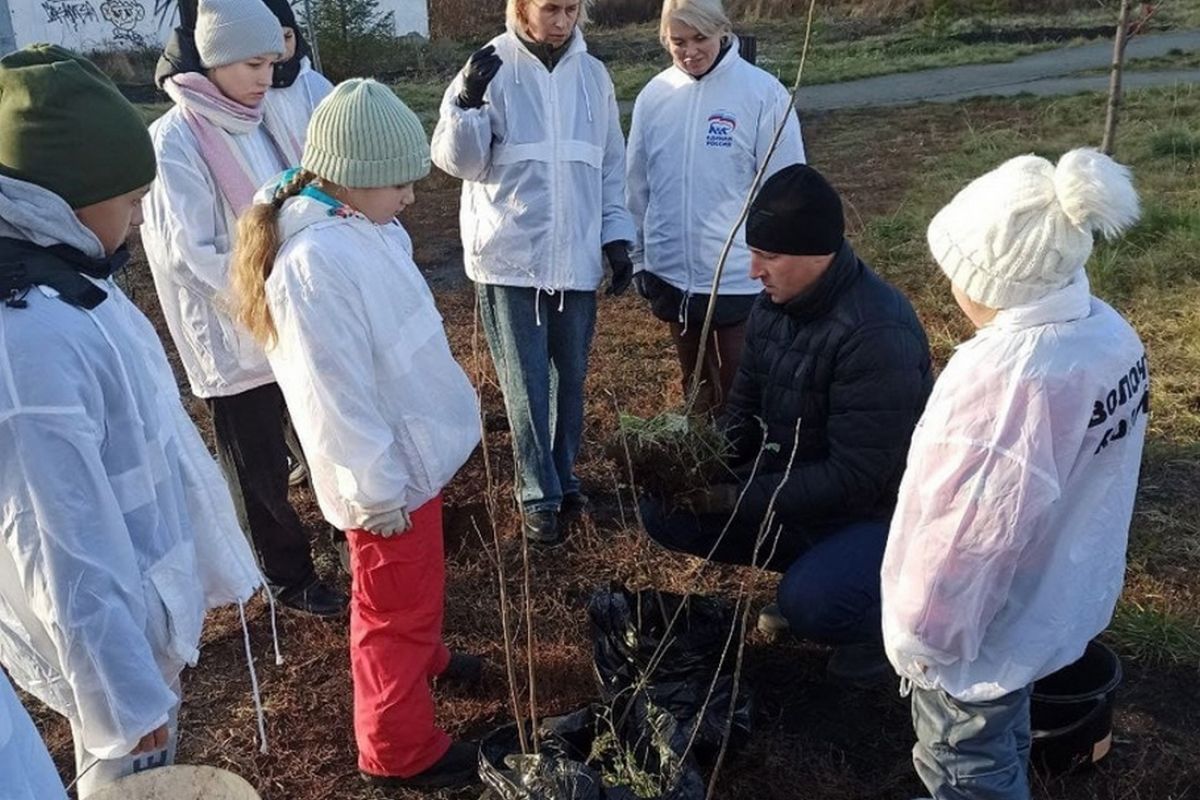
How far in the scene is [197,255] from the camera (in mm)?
2996

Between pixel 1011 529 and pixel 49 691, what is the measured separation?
173cm

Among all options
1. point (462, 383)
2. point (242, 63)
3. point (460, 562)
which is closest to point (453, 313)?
point (460, 562)

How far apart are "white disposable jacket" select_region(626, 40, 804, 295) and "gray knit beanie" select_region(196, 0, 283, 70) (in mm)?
1427

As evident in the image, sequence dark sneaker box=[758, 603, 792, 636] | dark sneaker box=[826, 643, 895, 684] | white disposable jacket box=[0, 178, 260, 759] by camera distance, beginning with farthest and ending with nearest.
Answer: dark sneaker box=[758, 603, 792, 636]
dark sneaker box=[826, 643, 895, 684]
white disposable jacket box=[0, 178, 260, 759]

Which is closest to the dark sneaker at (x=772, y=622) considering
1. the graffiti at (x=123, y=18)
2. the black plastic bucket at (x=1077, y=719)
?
the black plastic bucket at (x=1077, y=719)

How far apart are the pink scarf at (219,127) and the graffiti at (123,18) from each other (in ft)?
66.8

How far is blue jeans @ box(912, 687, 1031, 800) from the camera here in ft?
6.86

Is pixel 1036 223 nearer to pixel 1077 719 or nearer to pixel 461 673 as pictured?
pixel 1077 719

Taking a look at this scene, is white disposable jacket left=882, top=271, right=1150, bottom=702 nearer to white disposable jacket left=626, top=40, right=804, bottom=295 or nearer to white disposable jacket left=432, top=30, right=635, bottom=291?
white disposable jacket left=432, top=30, right=635, bottom=291

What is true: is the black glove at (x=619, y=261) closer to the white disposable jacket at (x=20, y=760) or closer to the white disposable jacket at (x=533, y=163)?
the white disposable jacket at (x=533, y=163)

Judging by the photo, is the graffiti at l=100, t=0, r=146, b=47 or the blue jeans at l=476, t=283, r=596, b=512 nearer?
the blue jeans at l=476, t=283, r=596, b=512

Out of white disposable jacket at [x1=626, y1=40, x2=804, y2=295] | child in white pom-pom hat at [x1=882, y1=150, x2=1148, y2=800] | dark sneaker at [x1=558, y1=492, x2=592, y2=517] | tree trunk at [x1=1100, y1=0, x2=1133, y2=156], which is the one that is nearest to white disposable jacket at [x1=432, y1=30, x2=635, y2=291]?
white disposable jacket at [x1=626, y1=40, x2=804, y2=295]

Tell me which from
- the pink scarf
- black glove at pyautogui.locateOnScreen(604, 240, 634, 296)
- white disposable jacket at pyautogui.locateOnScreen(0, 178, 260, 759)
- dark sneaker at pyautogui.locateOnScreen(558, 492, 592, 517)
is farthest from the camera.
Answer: dark sneaker at pyautogui.locateOnScreen(558, 492, 592, 517)

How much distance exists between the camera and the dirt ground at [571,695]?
2.65 metres
